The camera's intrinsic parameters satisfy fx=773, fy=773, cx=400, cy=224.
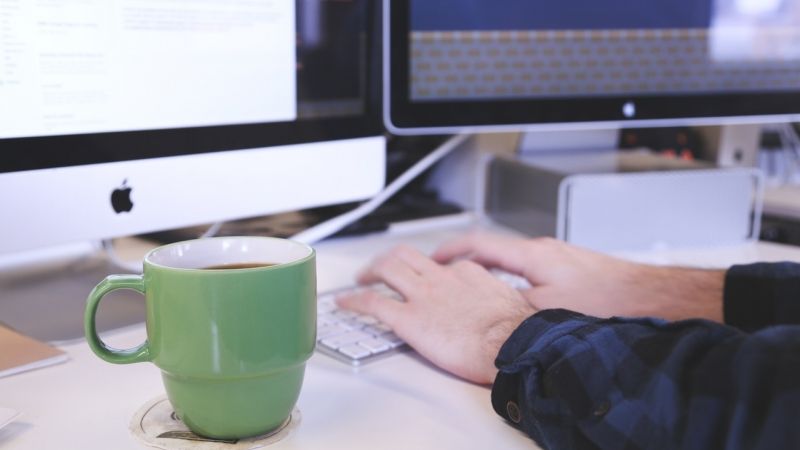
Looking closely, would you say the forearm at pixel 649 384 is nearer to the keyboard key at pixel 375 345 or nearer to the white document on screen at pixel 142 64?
the keyboard key at pixel 375 345

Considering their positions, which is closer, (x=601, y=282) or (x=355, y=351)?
(x=355, y=351)

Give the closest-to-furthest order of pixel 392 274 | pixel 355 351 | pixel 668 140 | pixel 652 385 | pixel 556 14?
1. pixel 652 385
2. pixel 355 351
3. pixel 392 274
4. pixel 556 14
5. pixel 668 140

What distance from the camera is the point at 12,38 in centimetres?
56

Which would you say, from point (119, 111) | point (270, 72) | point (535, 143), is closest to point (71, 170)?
point (119, 111)

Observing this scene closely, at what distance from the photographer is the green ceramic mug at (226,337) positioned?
417mm

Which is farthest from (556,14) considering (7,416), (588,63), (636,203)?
(7,416)

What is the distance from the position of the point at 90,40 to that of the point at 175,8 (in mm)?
78

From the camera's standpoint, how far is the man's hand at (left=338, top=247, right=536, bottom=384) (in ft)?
1.79

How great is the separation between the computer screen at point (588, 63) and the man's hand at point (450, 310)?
23 centimetres

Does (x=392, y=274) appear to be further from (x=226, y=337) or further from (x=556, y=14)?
(x=556, y=14)

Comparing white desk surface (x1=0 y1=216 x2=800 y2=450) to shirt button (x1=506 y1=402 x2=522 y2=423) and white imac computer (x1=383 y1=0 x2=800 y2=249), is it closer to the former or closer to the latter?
shirt button (x1=506 y1=402 x2=522 y2=423)

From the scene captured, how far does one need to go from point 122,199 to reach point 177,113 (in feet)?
0.28

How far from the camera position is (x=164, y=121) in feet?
2.13

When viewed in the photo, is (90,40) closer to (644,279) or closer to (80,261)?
(80,261)
